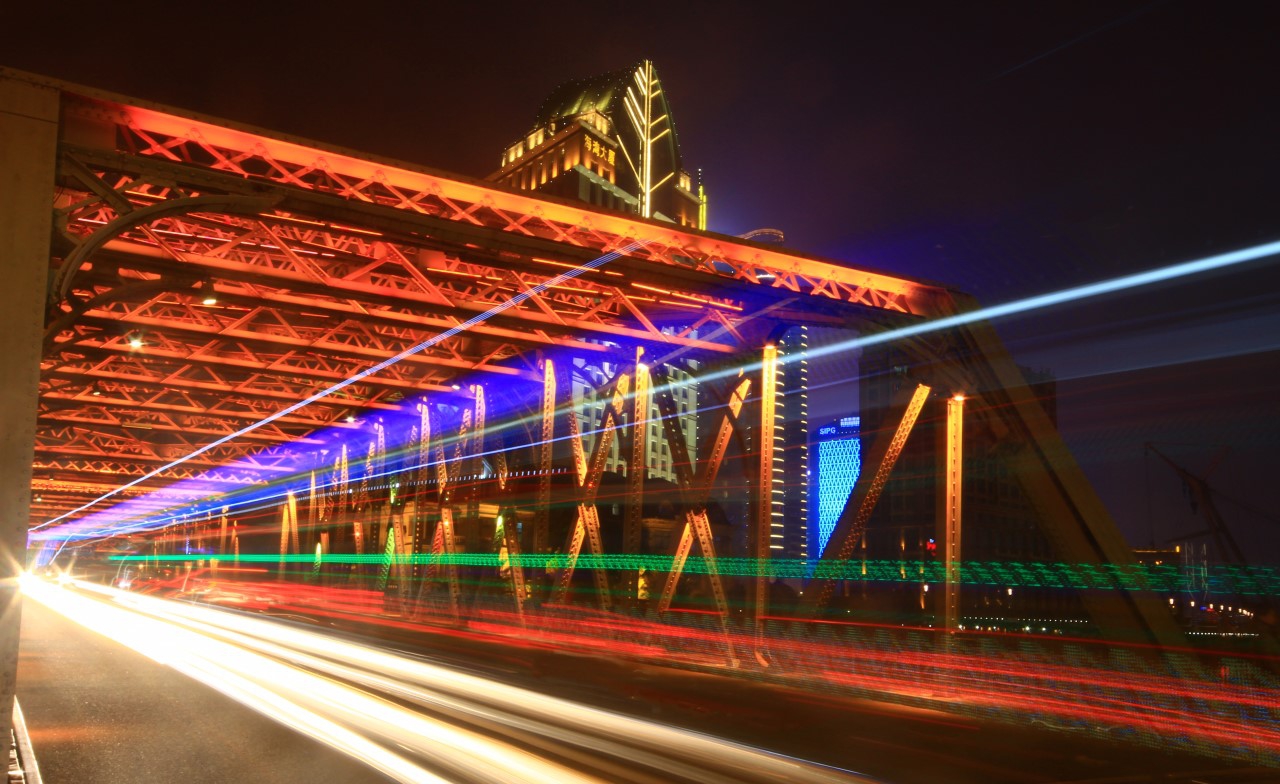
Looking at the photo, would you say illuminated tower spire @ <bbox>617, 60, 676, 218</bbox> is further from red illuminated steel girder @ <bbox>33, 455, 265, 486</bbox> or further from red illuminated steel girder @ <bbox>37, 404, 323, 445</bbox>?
red illuminated steel girder @ <bbox>37, 404, 323, 445</bbox>

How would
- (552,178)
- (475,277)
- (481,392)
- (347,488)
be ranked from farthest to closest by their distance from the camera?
(552,178) → (347,488) → (481,392) → (475,277)

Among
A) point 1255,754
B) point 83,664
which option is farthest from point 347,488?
point 1255,754

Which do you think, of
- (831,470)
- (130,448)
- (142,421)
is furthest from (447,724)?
(130,448)

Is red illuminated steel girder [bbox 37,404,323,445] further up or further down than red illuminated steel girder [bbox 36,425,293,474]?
further up

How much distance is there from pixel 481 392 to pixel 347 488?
19.7m

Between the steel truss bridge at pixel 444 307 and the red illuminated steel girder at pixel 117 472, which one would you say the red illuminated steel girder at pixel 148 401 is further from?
the red illuminated steel girder at pixel 117 472

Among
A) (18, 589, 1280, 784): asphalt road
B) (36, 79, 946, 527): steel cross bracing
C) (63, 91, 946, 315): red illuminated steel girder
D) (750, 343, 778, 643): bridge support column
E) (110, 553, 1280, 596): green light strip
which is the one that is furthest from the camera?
(750, 343, 778, 643): bridge support column

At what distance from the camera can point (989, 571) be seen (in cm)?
3722

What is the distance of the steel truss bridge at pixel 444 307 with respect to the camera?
11.6 m

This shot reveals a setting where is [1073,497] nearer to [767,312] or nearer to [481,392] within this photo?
[767,312]

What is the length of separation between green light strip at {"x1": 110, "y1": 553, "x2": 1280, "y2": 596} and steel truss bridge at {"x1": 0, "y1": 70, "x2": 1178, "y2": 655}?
320 mm

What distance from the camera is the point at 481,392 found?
102 feet

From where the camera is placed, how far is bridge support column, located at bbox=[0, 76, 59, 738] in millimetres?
8648

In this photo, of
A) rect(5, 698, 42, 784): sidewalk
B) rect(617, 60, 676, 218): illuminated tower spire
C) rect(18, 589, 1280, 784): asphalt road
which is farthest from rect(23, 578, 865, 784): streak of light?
rect(617, 60, 676, 218): illuminated tower spire
